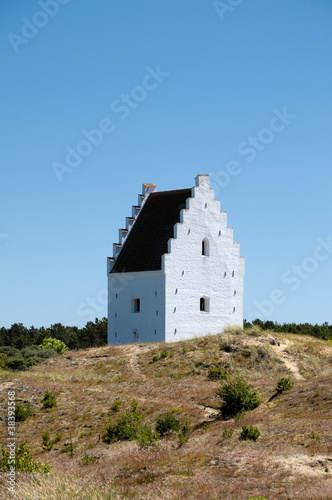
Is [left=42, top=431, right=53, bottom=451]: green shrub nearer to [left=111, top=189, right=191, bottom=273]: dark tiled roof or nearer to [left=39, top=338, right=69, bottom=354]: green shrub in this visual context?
[left=111, top=189, right=191, bottom=273]: dark tiled roof

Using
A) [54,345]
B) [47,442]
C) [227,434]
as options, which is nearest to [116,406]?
[47,442]

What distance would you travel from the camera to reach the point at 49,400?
3006 cm

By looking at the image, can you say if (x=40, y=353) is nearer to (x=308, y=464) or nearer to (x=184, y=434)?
(x=184, y=434)

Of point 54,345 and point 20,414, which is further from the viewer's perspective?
point 54,345

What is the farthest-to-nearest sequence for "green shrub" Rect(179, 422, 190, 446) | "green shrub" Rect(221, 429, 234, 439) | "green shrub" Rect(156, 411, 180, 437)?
"green shrub" Rect(156, 411, 180, 437), "green shrub" Rect(179, 422, 190, 446), "green shrub" Rect(221, 429, 234, 439)

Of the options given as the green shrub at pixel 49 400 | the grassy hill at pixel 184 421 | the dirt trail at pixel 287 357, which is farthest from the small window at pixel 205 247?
the green shrub at pixel 49 400

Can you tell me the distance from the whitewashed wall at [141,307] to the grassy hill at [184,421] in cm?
260

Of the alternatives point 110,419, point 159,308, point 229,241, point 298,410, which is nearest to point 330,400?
point 298,410

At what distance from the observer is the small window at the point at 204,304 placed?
156ft

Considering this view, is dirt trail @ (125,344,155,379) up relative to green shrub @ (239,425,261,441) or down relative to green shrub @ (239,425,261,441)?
up

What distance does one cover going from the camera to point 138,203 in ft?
169

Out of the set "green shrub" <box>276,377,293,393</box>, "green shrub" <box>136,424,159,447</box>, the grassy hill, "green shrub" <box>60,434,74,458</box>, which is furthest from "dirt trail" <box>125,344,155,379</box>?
"green shrub" <box>136,424,159,447</box>

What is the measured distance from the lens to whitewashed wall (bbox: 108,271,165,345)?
148 feet

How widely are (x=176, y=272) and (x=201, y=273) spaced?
8.39 feet
